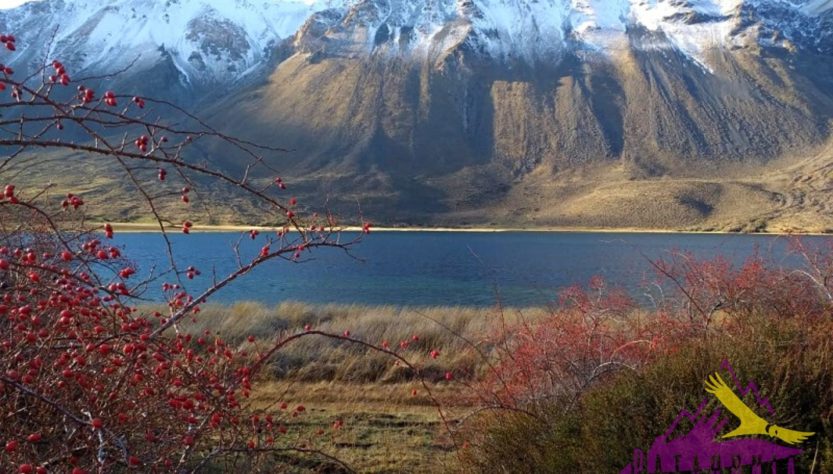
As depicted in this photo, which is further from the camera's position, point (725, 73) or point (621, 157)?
point (725, 73)

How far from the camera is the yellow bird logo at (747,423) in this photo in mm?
3805

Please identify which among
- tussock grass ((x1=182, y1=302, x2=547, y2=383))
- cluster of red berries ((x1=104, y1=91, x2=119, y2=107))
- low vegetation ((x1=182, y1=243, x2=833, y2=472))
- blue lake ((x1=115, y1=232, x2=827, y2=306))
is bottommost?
blue lake ((x1=115, y1=232, x2=827, y2=306))

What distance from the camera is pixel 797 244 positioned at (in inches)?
297

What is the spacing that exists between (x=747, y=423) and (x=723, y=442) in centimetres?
22

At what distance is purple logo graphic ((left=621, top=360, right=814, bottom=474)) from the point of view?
371cm

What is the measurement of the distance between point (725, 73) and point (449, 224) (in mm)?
117980

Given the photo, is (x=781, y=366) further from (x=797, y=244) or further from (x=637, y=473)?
(x=797, y=244)

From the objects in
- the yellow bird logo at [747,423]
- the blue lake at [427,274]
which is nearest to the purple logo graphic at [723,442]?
the yellow bird logo at [747,423]

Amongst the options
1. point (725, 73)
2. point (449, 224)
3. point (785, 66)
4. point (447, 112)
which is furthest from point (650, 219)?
point (785, 66)

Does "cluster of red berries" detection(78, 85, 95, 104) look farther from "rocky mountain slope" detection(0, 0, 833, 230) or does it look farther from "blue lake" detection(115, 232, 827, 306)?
"rocky mountain slope" detection(0, 0, 833, 230)

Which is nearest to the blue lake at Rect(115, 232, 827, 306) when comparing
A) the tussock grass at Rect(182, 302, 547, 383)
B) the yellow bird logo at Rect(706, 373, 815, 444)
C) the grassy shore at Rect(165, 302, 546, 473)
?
the tussock grass at Rect(182, 302, 547, 383)

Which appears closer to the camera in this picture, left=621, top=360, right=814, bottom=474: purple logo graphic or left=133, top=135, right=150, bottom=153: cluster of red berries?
left=133, top=135, right=150, bottom=153: cluster of red berries

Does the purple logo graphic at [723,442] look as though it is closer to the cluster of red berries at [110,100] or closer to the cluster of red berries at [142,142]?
the cluster of red berries at [142,142]

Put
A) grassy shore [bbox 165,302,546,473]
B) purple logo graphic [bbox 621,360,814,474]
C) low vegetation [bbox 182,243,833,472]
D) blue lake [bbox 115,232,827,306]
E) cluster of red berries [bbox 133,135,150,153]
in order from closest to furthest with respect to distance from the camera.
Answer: cluster of red berries [bbox 133,135,150,153], purple logo graphic [bbox 621,360,814,474], low vegetation [bbox 182,243,833,472], grassy shore [bbox 165,302,546,473], blue lake [bbox 115,232,827,306]
